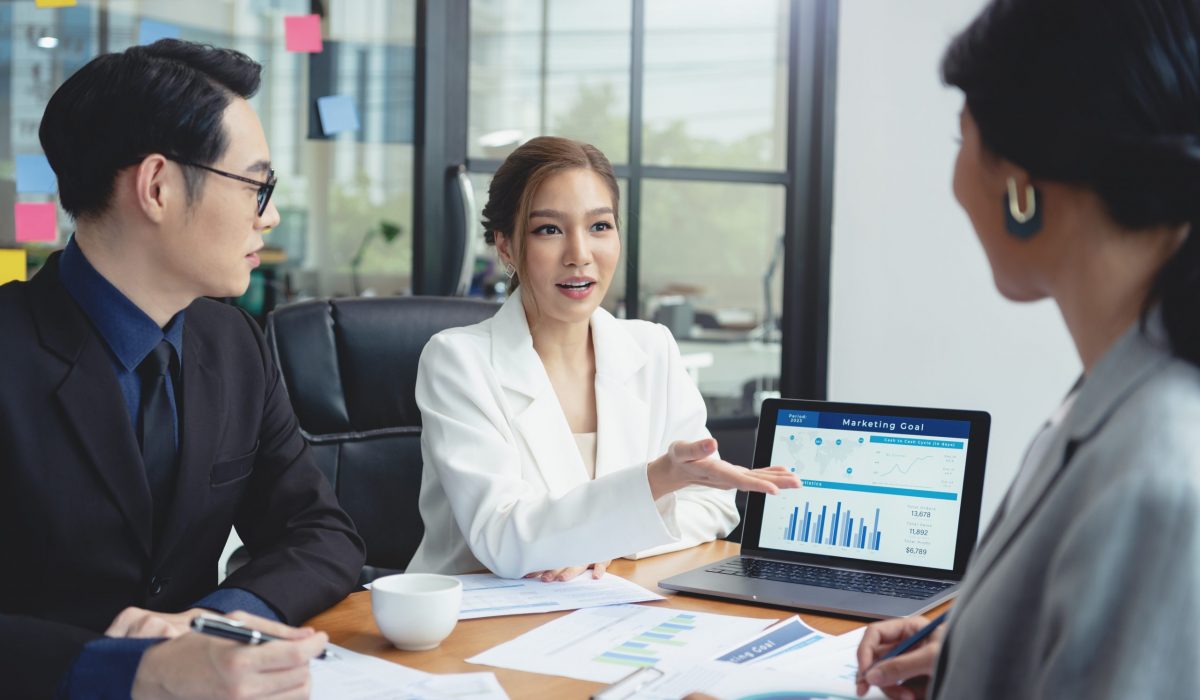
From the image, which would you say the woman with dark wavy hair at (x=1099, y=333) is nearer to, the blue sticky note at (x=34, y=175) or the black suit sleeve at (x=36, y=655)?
the black suit sleeve at (x=36, y=655)

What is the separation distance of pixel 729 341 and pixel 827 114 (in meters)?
0.77

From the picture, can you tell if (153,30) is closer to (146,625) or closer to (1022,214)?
(146,625)

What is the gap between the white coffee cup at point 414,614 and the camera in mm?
1146

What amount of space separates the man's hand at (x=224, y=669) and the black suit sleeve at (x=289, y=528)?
31 centimetres

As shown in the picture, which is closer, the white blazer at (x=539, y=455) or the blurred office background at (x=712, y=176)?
the white blazer at (x=539, y=455)

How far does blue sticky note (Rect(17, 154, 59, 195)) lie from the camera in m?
2.67

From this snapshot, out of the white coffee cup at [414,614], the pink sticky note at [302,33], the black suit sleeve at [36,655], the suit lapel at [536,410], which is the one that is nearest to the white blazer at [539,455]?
the suit lapel at [536,410]

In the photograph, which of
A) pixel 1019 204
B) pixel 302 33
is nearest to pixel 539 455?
pixel 1019 204

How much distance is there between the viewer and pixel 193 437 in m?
1.44

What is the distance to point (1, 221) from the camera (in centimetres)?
265

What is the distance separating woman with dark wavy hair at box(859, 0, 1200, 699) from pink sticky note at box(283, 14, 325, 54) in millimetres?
2444

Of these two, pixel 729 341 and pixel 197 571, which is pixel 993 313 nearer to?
pixel 729 341

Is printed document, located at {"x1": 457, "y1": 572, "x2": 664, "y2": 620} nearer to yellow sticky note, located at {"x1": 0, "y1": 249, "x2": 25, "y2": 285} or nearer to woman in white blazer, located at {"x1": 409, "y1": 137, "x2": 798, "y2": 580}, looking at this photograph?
woman in white blazer, located at {"x1": 409, "y1": 137, "x2": 798, "y2": 580}

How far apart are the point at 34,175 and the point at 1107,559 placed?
2.71 m
